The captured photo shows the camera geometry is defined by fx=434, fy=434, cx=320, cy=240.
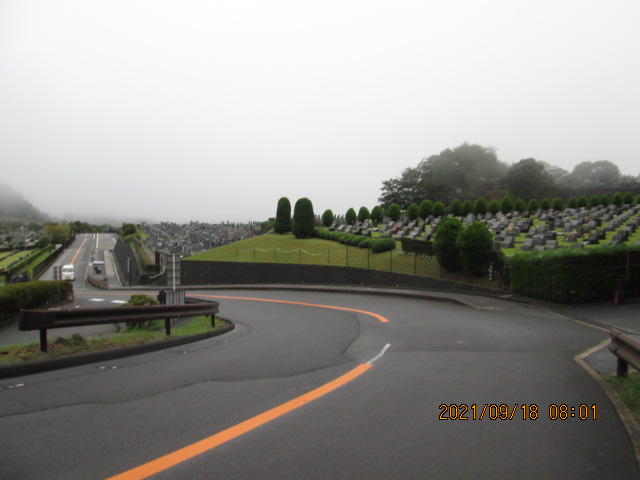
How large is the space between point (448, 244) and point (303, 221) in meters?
23.3

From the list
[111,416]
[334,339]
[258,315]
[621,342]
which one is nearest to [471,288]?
[258,315]

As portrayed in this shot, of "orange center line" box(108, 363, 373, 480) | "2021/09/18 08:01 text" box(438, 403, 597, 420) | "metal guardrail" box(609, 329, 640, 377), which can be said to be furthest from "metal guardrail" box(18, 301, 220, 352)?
"metal guardrail" box(609, 329, 640, 377)

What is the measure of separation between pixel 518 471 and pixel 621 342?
315 centimetres

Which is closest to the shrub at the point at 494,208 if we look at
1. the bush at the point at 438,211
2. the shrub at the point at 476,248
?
the bush at the point at 438,211

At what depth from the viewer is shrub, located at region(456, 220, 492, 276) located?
20.1m

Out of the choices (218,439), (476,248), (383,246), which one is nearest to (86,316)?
(218,439)

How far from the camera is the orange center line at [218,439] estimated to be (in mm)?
3223

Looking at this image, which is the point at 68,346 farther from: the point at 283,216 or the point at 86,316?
the point at 283,216

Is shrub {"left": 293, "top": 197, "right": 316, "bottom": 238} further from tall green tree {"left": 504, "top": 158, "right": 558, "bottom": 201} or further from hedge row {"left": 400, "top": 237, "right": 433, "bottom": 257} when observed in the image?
tall green tree {"left": 504, "top": 158, "right": 558, "bottom": 201}

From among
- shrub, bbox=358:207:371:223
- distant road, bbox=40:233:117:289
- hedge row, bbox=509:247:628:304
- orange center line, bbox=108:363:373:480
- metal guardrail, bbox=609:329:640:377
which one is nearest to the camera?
orange center line, bbox=108:363:373:480

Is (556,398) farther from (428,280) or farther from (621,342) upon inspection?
(428,280)

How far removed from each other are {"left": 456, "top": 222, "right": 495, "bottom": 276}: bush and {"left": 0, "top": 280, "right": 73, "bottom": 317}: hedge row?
18309 mm

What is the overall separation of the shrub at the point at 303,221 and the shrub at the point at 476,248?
24.1 m

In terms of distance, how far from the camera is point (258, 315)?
48.4 feet
